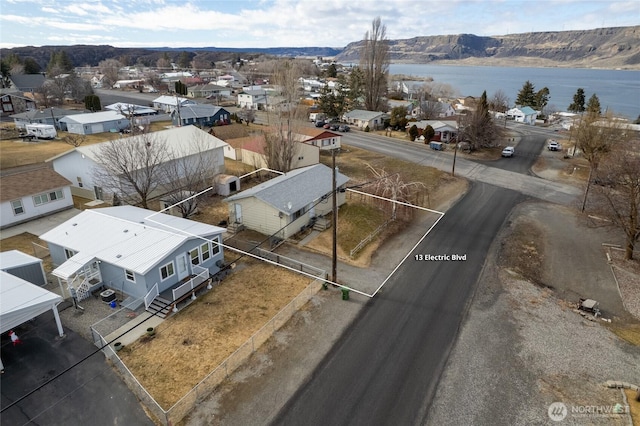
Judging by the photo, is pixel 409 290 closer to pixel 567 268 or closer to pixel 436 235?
pixel 436 235

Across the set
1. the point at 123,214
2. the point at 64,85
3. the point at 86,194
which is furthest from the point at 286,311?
the point at 64,85

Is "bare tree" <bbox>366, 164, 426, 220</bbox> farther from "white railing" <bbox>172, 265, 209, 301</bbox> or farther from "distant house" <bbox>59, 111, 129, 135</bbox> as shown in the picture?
A: "distant house" <bbox>59, 111, 129, 135</bbox>

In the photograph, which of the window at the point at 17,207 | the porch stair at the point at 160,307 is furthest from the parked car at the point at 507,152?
the window at the point at 17,207

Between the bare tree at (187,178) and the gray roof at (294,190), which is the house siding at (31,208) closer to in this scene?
the bare tree at (187,178)

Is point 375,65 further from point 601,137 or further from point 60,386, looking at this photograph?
point 60,386

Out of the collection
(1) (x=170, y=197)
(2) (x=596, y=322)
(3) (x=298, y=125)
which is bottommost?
(2) (x=596, y=322)

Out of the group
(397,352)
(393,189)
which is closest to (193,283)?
(397,352)

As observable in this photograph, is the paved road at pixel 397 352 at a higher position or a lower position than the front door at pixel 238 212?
lower
